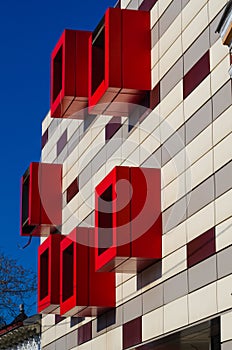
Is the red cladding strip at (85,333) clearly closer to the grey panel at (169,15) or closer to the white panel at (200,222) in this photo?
the white panel at (200,222)

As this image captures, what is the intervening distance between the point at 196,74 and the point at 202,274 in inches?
137

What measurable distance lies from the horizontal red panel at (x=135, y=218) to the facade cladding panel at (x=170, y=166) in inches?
1.6

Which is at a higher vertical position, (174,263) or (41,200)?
(41,200)

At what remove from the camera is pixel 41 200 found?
84.9 feet

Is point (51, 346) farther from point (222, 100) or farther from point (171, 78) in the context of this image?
point (222, 100)

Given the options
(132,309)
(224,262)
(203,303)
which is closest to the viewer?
(224,262)

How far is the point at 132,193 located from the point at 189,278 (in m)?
2.56

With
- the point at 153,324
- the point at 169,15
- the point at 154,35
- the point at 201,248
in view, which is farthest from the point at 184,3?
the point at 153,324

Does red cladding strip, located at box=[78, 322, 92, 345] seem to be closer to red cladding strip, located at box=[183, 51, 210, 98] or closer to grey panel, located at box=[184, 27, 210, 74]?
red cladding strip, located at box=[183, 51, 210, 98]

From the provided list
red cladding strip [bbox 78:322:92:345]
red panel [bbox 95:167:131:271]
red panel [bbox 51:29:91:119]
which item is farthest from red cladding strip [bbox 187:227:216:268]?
red cladding strip [bbox 78:322:92:345]

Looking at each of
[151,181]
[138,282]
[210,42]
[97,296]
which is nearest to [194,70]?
[210,42]

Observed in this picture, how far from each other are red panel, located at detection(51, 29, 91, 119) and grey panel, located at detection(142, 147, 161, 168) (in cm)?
399

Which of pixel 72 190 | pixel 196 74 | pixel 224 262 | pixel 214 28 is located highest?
pixel 72 190

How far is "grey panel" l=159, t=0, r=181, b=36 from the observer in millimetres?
17844
